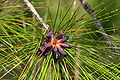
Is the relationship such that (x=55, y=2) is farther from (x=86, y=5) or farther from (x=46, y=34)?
(x=46, y=34)

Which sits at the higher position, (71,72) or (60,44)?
(60,44)

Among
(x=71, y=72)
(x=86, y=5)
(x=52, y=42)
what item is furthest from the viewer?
(x=86, y=5)

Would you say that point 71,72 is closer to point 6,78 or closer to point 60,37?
point 60,37

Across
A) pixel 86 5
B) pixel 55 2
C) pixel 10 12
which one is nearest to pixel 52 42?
pixel 86 5

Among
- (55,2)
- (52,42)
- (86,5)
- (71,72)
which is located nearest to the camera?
(52,42)

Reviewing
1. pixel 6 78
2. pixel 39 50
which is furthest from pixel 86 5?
pixel 6 78

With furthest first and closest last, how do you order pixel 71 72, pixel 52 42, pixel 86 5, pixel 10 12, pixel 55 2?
1. pixel 55 2
2. pixel 10 12
3. pixel 86 5
4. pixel 71 72
5. pixel 52 42

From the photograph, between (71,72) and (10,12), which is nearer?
(71,72)

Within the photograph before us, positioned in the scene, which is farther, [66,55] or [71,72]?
[71,72]

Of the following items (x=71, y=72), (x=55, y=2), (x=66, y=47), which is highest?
(x=55, y=2)
